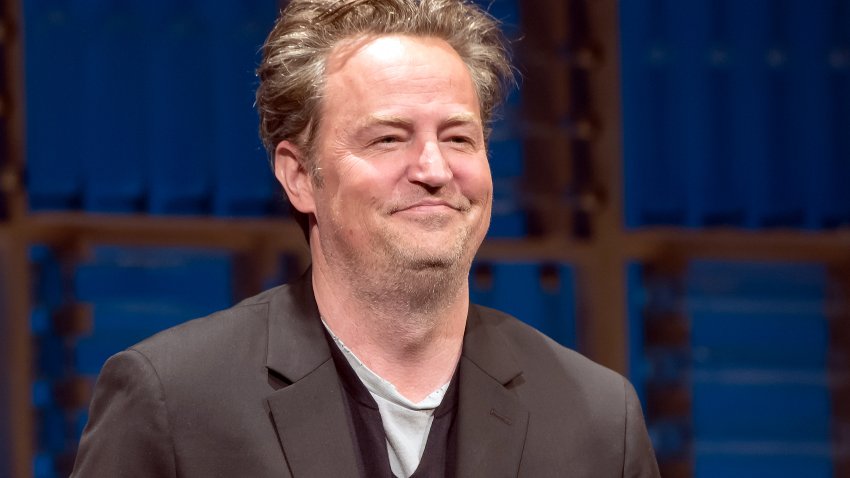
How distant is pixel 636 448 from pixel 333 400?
44 cm

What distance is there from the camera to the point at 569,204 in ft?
11.6

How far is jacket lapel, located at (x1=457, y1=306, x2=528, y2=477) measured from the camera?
1548 mm

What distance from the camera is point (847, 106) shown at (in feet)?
12.1

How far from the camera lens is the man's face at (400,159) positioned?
149 cm

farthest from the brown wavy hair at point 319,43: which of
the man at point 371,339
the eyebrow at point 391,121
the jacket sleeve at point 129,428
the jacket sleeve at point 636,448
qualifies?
the jacket sleeve at point 636,448

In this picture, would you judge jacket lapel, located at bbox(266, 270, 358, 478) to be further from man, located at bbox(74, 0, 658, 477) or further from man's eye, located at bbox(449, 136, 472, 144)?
man's eye, located at bbox(449, 136, 472, 144)

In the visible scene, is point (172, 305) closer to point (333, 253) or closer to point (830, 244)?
point (333, 253)

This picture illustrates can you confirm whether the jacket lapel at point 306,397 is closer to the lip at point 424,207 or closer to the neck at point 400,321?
the neck at point 400,321

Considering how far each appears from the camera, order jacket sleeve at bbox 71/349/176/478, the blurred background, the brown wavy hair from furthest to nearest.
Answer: the blurred background, the brown wavy hair, jacket sleeve at bbox 71/349/176/478

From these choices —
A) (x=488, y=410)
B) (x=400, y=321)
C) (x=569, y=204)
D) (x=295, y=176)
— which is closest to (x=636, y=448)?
(x=488, y=410)

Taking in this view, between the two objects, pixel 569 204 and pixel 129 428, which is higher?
pixel 569 204

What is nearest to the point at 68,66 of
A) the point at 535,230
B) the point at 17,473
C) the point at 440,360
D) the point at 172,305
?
the point at 172,305

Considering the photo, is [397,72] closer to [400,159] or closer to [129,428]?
[400,159]

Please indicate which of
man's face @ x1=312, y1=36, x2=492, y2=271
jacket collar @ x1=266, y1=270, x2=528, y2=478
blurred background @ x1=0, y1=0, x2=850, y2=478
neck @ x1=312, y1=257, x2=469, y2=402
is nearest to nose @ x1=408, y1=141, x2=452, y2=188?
man's face @ x1=312, y1=36, x2=492, y2=271
